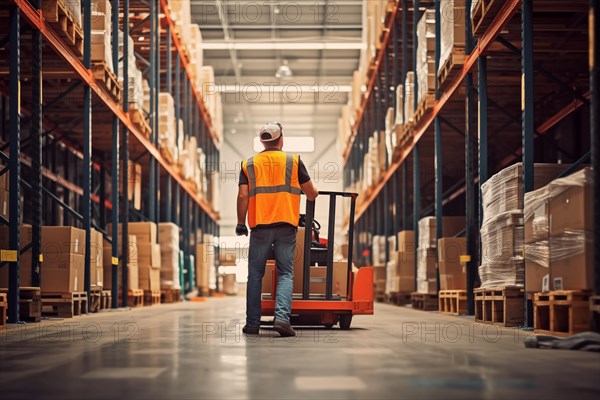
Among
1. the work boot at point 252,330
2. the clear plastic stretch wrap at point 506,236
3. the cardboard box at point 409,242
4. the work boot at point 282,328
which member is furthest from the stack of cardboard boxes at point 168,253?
the work boot at point 282,328

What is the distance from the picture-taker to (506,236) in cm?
823

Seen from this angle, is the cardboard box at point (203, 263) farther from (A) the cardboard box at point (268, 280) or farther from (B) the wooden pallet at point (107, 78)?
(A) the cardboard box at point (268, 280)

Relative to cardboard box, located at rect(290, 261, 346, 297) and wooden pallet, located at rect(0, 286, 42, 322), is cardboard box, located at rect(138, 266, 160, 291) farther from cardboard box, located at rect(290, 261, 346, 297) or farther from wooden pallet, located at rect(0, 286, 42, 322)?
cardboard box, located at rect(290, 261, 346, 297)

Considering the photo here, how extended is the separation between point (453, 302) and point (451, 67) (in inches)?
124

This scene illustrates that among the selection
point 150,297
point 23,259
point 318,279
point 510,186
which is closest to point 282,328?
point 318,279

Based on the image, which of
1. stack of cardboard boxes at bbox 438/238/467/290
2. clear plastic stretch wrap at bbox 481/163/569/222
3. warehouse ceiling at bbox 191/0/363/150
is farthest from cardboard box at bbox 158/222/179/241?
clear plastic stretch wrap at bbox 481/163/569/222

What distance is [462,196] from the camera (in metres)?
20.6

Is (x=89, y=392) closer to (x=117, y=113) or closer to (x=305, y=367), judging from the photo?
(x=305, y=367)

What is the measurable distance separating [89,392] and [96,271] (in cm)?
874

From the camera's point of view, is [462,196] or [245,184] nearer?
[245,184]

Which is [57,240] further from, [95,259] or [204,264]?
[204,264]

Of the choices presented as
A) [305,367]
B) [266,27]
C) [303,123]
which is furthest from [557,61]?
[303,123]

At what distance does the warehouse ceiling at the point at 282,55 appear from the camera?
26.0 metres

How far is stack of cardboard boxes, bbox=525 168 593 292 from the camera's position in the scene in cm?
590
